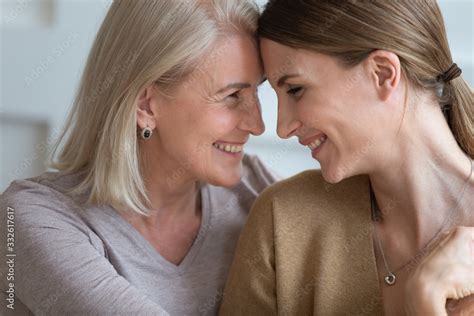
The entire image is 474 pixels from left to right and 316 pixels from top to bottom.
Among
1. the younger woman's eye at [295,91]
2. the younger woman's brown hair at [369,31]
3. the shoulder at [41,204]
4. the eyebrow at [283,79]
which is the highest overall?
the younger woman's brown hair at [369,31]

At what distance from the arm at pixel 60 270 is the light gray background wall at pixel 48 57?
0.56 metres

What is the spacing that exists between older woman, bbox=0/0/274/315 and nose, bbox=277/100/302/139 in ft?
0.33

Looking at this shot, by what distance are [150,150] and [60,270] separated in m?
0.36

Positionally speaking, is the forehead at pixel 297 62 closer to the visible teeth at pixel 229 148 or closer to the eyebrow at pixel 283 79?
the eyebrow at pixel 283 79

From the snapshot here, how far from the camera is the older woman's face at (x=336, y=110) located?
1358 mm

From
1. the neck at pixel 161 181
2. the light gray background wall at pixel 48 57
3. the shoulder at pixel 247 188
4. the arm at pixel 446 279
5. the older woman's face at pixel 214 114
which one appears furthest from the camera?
the light gray background wall at pixel 48 57

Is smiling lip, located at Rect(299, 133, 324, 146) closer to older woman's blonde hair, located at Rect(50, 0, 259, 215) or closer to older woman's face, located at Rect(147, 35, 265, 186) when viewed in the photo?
older woman's face, located at Rect(147, 35, 265, 186)

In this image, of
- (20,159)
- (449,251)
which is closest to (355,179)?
(449,251)

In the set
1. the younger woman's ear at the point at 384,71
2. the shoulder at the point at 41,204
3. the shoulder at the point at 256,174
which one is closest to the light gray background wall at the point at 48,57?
the shoulder at the point at 256,174

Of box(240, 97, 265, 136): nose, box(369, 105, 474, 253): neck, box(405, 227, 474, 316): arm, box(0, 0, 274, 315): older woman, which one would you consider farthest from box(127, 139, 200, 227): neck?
box(405, 227, 474, 316): arm

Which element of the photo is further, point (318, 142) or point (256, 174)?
point (256, 174)

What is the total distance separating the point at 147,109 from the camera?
1.55 m

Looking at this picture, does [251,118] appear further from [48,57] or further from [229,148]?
[48,57]

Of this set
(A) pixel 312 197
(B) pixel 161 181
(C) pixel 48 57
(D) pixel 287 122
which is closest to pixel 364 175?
(A) pixel 312 197
